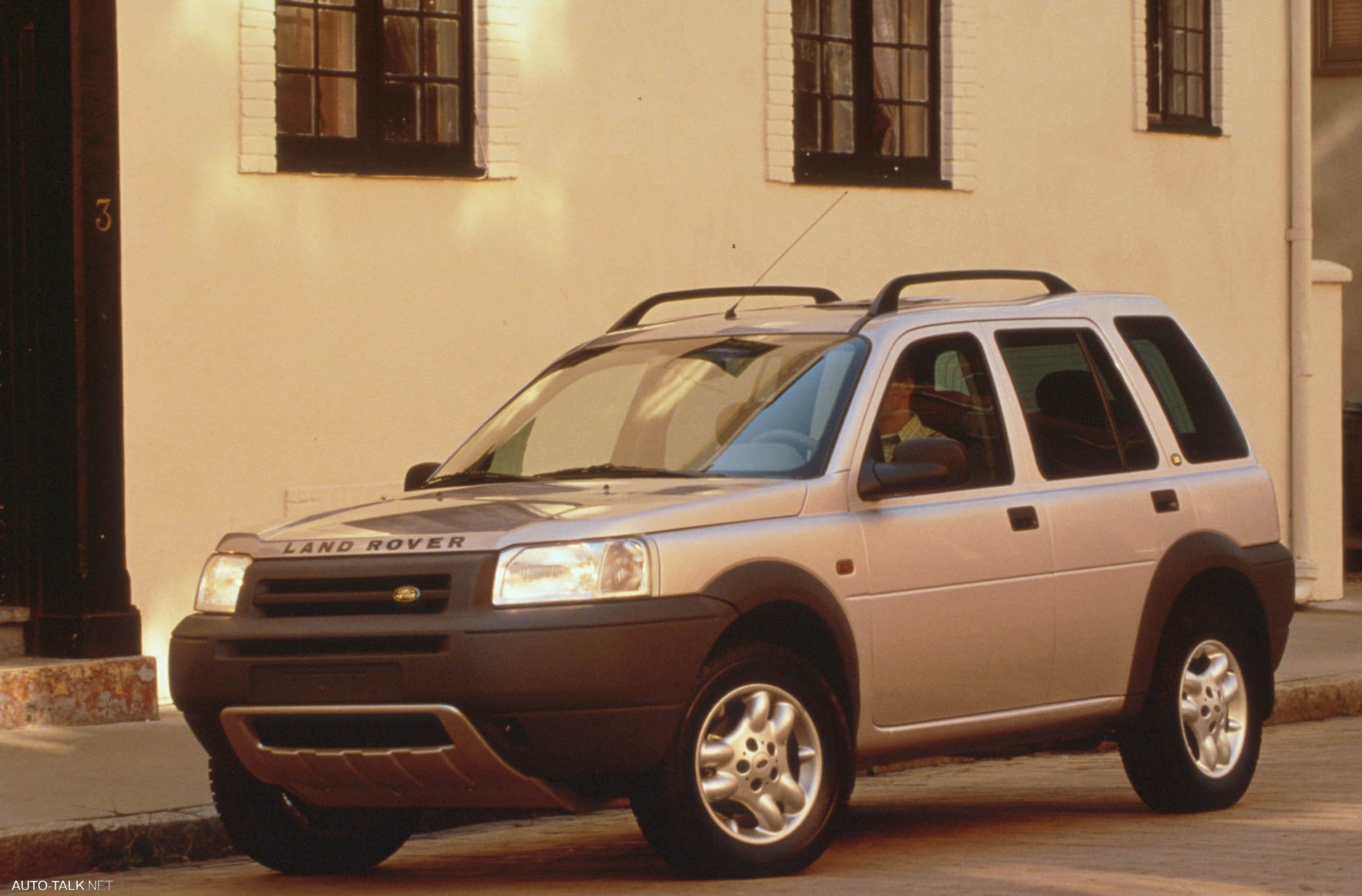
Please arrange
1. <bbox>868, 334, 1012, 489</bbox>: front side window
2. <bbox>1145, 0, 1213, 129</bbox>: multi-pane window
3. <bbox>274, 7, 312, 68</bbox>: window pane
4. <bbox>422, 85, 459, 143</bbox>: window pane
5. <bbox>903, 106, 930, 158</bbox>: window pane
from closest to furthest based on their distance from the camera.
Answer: <bbox>868, 334, 1012, 489</bbox>: front side window
<bbox>274, 7, 312, 68</bbox>: window pane
<bbox>422, 85, 459, 143</bbox>: window pane
<bbox>903, 106, 930, 158</bbox>: window pane
<bbox>1145, 0, 1213, 129</bbox>: multi-pane window

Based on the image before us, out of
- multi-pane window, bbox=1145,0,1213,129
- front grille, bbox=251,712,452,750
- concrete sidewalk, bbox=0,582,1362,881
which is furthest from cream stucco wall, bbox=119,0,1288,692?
front grille, bbox=251,712,452,750

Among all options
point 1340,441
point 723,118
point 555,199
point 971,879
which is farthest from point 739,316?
point 1340,441

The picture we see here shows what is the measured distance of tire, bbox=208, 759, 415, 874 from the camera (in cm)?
732

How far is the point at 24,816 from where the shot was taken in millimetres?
8086

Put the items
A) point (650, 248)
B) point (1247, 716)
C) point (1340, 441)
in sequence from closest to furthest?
point (1247, 716) < point (650, 248) < point (1340, 441)

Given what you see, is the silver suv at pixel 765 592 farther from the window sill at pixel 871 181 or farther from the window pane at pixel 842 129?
the window pane at pixel 842 129

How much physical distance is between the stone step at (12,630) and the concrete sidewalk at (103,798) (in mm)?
→ 741

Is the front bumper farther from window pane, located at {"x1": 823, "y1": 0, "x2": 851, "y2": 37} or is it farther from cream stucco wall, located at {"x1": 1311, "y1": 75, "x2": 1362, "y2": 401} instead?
cream stucco wall, located at {"x1": 1311, "y1": 75, "x2": 1362, "y2": 401}

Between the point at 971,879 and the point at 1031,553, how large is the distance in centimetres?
130

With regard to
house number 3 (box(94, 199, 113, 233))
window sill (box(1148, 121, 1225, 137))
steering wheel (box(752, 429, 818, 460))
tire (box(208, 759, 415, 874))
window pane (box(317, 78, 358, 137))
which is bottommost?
tire (box(208, 759, 415, 874))

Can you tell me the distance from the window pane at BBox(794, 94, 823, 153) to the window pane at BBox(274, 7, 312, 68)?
11.5 feet

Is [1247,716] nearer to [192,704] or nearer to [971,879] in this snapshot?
[971,879]

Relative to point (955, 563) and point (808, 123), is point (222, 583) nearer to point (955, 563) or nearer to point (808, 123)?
point (955, 563)

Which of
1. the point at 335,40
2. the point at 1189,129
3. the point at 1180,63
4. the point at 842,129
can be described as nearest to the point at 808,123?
the point at 842,129
